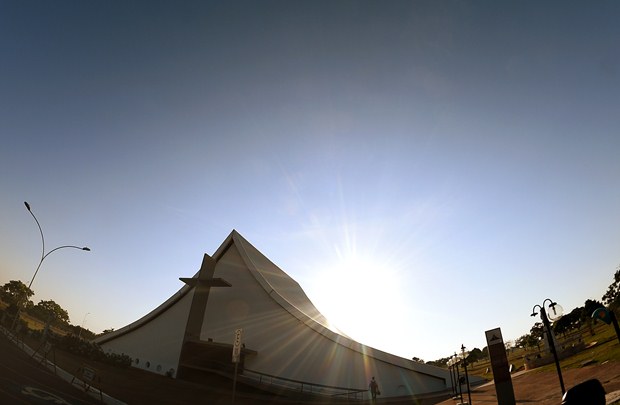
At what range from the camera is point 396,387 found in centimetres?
2270

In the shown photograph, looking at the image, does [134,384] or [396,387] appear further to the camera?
[396,387]

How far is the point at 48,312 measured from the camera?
273 feet

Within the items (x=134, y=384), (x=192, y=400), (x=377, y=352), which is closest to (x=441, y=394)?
(x=377, y=352)

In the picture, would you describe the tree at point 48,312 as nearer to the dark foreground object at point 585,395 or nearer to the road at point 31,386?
the road at point 31,386

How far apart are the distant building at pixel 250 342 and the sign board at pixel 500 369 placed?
11.7 metres

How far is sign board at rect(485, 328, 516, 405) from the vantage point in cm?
1073

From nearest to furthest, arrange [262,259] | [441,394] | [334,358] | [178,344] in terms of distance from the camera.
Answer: [441,394]
[334,358]
[178,344]
[262,259]

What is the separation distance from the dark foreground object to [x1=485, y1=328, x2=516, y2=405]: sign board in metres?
7.78

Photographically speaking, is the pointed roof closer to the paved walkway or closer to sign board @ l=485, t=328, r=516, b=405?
the paved walkway

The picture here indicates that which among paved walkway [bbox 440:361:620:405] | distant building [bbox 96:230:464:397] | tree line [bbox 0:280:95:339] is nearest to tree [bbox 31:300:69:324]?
tree line [bbox 0:280:95:339]

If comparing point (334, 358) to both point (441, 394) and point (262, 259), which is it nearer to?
point (441, 394)

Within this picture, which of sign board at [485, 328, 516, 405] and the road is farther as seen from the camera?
the road

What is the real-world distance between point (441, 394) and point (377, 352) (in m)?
4.69

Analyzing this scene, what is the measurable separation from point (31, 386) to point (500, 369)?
16.7 m
